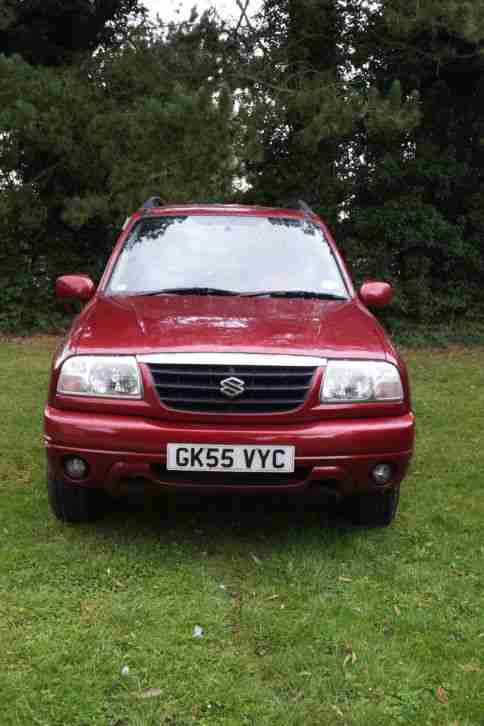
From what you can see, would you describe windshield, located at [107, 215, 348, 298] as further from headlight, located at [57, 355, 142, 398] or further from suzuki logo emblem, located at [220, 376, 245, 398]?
suzuki logo emblem, located at [220, 376, 245, 398]

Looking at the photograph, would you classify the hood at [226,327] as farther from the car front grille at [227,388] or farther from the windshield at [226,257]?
the windshield at [226,257]

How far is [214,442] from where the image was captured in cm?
349

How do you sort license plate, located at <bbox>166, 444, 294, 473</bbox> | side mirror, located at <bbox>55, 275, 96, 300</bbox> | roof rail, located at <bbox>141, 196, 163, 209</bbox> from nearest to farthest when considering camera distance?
1. license plate, located at <bbox>166, 444, 294, 473</bbox>
2. side mirror, located at <bbox>55, 275, 96, 300</bbox>
3. roof rail, located at <bbox>141, 196, 163, 209</bbox>

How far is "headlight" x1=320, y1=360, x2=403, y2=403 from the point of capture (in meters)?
3.61

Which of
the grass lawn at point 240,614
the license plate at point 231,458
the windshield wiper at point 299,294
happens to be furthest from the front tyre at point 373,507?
the windshield wiper at point 299,294

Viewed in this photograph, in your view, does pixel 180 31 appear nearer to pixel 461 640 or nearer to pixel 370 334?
pixel 370 334

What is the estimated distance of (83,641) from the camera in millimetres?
2982

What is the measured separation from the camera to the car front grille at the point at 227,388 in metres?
3.54

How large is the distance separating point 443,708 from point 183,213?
3475 mm

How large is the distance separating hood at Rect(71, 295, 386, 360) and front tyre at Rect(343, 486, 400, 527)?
81 cm

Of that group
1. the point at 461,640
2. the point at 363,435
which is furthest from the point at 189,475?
the point at 461,640

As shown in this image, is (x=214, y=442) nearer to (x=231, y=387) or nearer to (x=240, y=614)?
(x=231, y=387)

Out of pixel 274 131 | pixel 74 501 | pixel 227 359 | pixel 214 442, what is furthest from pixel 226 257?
pixel 274 131

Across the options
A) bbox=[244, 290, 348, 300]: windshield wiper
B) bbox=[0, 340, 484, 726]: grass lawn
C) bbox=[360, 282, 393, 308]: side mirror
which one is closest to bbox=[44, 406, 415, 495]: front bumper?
bbox=[0, 340, 484, 726]: grass lawn
